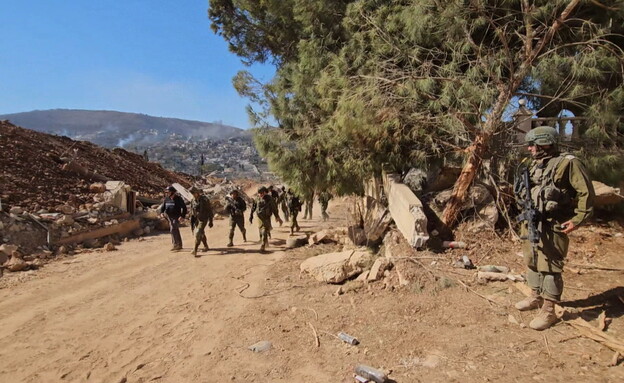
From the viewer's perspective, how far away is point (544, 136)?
12.1 ft

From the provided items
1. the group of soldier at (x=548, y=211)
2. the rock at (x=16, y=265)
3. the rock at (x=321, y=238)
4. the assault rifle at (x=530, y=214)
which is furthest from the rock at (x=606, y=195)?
the rock at (x=16, y=265)

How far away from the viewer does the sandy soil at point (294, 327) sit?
11.1 feet

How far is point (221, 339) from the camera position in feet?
14.2

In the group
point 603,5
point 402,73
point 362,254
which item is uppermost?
point 603,5

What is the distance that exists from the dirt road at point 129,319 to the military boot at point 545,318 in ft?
8.72

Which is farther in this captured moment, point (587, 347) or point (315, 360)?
point (315, 360)

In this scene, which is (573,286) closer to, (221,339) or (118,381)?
(221,339)

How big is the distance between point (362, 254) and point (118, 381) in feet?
12.5

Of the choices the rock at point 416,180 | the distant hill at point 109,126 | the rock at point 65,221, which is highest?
the distant hill at point 109,126

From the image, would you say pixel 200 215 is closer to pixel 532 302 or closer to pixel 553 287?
pixel 532 302

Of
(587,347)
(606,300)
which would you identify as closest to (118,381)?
(587,347)

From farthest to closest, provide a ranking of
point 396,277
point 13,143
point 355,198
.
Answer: point 13,143, point 355,198, point 396,277

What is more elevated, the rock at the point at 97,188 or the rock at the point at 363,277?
the rock at the point at 97,188

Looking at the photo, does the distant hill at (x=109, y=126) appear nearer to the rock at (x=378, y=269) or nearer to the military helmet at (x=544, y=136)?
the rock at (x=378, y=269)
